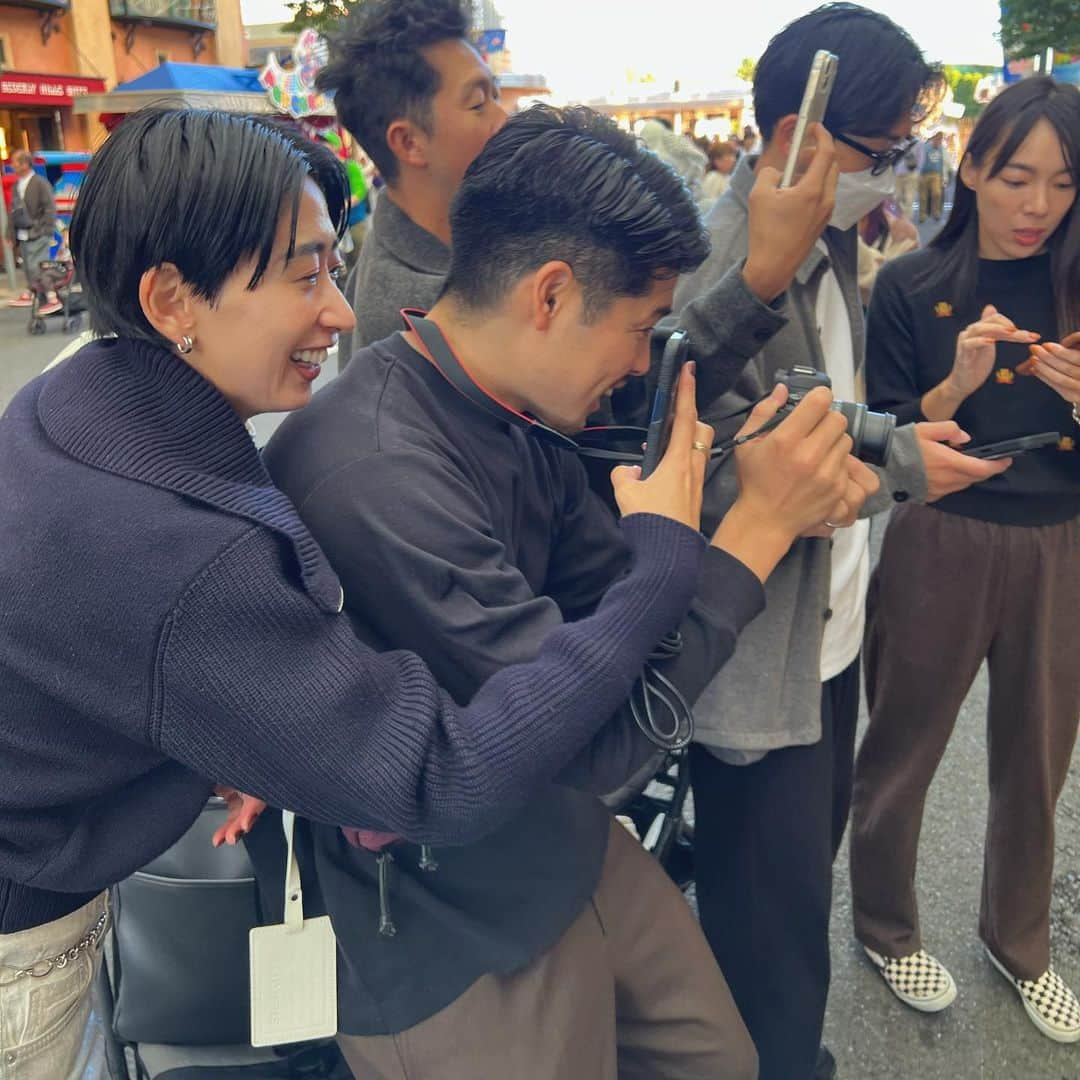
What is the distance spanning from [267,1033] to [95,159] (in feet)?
3.21

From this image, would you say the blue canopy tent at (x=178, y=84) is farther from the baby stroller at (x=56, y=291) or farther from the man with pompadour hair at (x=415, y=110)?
the man with pompadour hair at (x=415, y=110)

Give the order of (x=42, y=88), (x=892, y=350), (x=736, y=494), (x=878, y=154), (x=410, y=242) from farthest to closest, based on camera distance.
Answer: (x=42, y=88)
(x=892, y=350)
(x=410, y=242)
(x=878, y=154)
(x=736, y=494)

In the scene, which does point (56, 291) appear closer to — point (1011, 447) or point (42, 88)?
point (42, 88)

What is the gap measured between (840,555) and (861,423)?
44cm

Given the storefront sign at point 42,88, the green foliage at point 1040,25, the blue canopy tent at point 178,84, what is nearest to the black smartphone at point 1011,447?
the green foliage at point 1040,25

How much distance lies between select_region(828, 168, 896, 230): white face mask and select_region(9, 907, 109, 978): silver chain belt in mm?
1412

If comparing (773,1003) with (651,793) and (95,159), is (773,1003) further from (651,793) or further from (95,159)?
(95,159)

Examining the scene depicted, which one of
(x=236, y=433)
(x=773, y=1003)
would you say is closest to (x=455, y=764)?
(x=236, y=433)

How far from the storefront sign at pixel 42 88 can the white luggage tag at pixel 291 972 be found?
18.1 meters

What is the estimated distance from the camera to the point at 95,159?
1.00 meters

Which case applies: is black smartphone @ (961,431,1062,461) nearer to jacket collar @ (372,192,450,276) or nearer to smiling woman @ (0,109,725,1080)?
smiling woman @ (0,109,725,1080)

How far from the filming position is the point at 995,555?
195 cm

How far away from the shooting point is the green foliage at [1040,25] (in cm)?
810

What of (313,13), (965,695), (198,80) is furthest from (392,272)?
(313,13)
